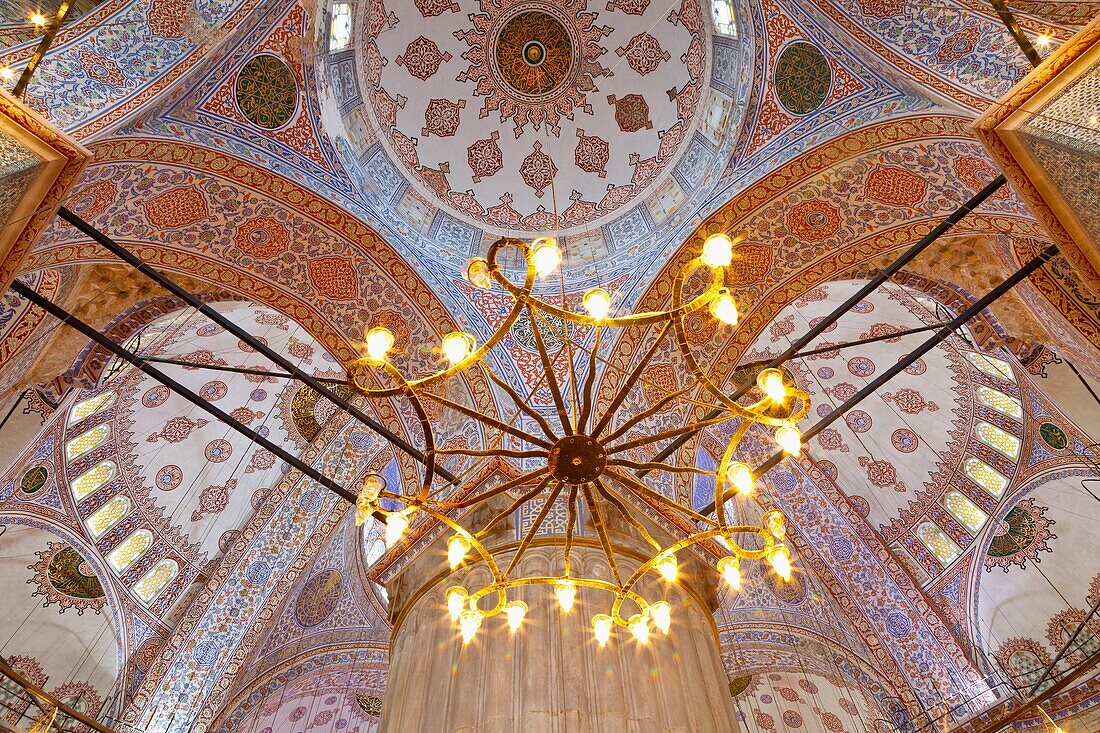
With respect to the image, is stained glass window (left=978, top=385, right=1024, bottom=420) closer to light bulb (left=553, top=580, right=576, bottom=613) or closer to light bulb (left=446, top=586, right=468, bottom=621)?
light bulb (left=553, top=580, right=576, bottom=613)

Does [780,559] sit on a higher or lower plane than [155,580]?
lower

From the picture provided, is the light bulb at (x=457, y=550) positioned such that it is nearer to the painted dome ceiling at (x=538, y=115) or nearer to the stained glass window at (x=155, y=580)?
the painted dome ceiling at (x=538, y=115)

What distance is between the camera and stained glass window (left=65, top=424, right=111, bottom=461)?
8367mm

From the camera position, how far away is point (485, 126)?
27.1 ft

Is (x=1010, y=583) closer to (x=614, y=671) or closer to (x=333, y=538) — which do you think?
(x=614, y=671)

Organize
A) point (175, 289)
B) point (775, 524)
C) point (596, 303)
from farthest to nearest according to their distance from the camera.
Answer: point (175, 289) → point (775, 524) → point (596, 303)

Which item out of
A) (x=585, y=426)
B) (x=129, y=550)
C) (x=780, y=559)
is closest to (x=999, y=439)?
(x=780, y=559)

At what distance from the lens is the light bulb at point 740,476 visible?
3.70 meters

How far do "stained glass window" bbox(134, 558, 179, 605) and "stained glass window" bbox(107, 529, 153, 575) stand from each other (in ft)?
0.89

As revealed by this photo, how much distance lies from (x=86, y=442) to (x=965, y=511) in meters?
11.7

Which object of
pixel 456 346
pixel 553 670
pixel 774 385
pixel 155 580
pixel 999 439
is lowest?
pixel 553 670

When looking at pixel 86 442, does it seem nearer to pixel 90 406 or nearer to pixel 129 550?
pixel 90 406

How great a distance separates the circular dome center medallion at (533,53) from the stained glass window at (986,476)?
7.39 m

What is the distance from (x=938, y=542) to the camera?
8930 millimetres
